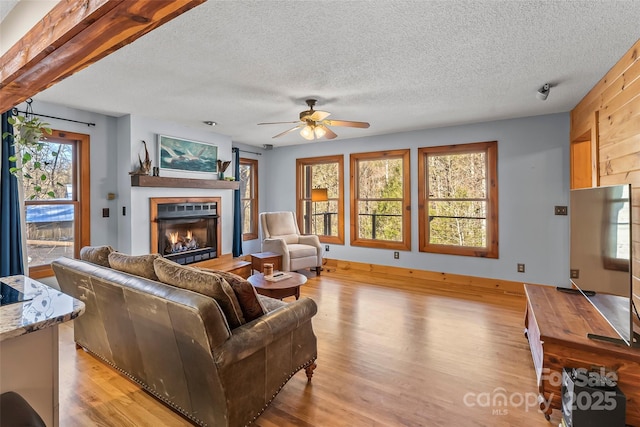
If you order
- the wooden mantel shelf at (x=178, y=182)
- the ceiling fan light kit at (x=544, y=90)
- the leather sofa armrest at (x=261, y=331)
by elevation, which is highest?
the ceiling fan light kit at (x=544, y=90)

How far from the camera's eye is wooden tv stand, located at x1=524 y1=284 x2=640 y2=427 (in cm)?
175

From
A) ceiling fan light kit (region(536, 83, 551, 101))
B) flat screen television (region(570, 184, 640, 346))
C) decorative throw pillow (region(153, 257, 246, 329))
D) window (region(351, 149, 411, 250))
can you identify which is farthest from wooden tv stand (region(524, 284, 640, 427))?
window (region(351, 149, 411, 250))

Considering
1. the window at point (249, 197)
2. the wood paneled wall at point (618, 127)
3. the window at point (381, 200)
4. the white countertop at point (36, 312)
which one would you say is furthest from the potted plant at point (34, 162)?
the wood paneled wall at point (618, 127)

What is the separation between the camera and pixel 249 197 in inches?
260

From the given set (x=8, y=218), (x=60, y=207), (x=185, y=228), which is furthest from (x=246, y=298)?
(x=185, y=228)

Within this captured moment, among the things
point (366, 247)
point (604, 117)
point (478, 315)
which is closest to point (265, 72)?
point (604, 117)

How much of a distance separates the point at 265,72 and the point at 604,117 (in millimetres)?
3145

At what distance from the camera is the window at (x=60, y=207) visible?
3699 millimetres

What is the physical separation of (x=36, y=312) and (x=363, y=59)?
8.35ft

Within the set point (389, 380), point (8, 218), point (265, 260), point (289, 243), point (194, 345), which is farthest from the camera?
point (289, 243)

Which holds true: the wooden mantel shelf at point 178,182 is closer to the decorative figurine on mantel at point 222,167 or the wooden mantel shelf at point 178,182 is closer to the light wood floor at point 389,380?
the decorative figurine on mantel at point 222,167

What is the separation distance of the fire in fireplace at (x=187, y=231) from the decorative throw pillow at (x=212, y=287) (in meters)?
3.07

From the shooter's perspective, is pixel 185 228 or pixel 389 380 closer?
pixel 389 380

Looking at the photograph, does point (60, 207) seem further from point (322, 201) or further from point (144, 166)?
point (322, 201)
